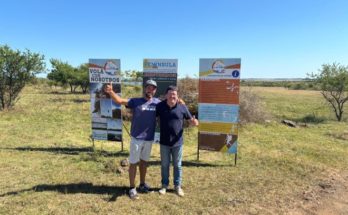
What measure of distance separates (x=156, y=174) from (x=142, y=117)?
6.77 ft

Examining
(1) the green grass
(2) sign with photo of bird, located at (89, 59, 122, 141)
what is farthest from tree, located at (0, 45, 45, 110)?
(2) sign with photo of bird, located at (89, 59, 122, 141)

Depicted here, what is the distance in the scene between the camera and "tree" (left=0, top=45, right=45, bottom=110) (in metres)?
18.8

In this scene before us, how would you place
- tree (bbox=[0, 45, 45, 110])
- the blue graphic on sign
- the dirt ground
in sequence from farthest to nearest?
1. tree (bbox=[0, 45, 45, 110])
2. the blue graphic on sign
3. the dirt ground

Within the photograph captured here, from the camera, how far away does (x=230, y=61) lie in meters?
7.68

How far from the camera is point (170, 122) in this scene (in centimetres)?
558

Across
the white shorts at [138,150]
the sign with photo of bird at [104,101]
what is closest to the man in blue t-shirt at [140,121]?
the white shorts at [138,150]

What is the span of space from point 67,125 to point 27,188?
305 inches

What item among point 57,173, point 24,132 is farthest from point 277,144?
point 24,132

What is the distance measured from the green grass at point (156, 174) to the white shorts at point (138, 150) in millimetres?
680

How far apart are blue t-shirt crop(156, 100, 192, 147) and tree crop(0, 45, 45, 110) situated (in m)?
16.0

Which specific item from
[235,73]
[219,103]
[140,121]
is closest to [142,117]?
[140,121]

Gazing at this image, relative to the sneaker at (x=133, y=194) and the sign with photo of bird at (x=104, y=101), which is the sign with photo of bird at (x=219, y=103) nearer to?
the sign with photo of bird at (x=104, y=101)

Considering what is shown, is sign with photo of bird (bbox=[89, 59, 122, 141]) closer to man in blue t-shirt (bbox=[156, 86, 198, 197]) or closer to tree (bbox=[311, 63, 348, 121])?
A: man in blue t-shirt (bbox=[156, 86, 198, 197])

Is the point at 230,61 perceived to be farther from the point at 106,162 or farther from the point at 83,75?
the point at 83,75
